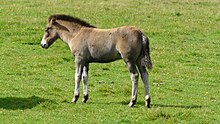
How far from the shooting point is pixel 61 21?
18.0 m

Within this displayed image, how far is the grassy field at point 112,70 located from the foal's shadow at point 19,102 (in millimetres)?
27

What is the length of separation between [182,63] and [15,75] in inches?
288

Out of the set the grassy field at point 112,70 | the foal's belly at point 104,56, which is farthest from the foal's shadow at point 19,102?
the foal's belly at point 104,56

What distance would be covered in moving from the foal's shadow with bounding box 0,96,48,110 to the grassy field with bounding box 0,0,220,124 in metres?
0.03

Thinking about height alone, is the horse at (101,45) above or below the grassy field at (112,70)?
above

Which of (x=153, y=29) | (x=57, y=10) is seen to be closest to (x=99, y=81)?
(x=153, y=29)

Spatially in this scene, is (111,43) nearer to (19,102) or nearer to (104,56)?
(104,56)

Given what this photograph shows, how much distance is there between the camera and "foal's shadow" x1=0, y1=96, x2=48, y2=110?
648 inches

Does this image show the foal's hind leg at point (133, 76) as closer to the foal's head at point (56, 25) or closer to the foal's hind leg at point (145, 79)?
the foal's hind leg at point (145, 79)

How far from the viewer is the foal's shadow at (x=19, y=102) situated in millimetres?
16453

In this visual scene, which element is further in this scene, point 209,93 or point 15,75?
point 15,75

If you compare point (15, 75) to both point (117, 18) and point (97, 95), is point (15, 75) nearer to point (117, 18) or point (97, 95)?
point (97, 95)

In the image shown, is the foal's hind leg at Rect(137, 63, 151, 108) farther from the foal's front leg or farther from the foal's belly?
the foal's front leg

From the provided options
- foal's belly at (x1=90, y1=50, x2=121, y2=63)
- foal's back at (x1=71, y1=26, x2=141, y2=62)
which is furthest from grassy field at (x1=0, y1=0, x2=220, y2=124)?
foal's back at (x1=71, y1=26, x2=141, y2=62)
